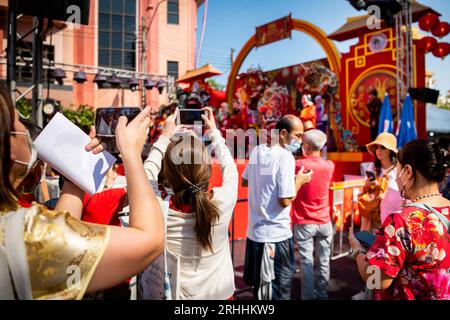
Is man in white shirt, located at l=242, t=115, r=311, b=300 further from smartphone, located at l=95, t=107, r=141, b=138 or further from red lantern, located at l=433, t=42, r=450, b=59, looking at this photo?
red lantern, located at l=433, t=42, r=450, b=59

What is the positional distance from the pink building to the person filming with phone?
15.3 meters

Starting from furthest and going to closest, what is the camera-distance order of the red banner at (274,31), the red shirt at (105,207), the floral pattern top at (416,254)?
the red banner at (274,31) → the red shirt at (105,207) → the floral pattern top at (416,254)

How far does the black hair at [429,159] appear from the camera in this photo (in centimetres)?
146

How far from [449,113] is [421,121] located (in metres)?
6.40

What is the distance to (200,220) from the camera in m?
1.48

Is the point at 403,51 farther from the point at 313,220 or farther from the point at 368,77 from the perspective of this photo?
the point at 313,220

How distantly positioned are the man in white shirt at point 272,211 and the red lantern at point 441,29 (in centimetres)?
694

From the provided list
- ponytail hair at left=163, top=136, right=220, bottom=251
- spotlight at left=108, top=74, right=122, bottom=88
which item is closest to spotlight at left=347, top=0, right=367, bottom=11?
ponytail hair at left=163, top=136, right=220, bottom=251

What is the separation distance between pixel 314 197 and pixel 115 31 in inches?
762

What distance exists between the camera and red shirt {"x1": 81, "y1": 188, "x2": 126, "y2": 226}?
1.43m

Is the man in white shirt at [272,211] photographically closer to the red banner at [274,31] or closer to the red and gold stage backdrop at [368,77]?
the red and gold stage backdrop at [368,77]

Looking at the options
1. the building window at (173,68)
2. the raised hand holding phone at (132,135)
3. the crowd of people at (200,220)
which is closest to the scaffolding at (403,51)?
the crowd of people at (200,220)
